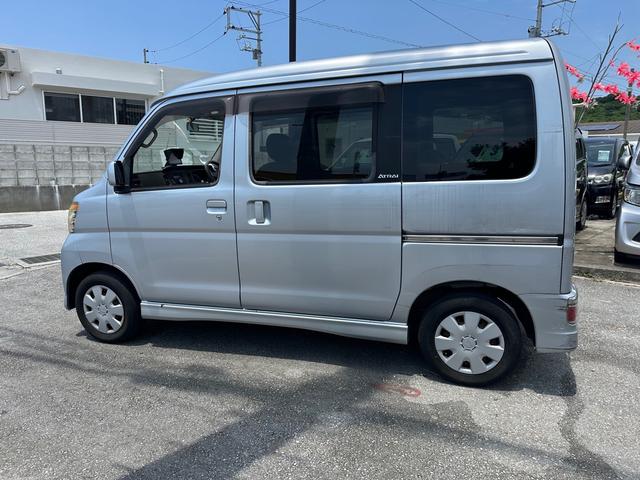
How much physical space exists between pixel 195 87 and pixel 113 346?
7.92 feet

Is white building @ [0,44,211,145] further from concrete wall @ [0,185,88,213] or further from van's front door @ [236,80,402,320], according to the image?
van's front door @ [236,80,402,320]

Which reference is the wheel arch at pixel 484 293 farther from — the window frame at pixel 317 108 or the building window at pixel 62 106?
the building window at pixel 62 106

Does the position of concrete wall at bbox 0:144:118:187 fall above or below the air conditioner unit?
→ below

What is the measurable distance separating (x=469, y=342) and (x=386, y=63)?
204cm

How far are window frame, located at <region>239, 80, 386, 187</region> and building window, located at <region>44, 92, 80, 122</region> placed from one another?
16.8m

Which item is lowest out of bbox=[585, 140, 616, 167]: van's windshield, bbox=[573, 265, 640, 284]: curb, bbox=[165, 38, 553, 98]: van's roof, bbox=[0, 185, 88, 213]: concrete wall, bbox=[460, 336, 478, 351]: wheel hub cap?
bbox=[573, 265, 640, 284]: curb

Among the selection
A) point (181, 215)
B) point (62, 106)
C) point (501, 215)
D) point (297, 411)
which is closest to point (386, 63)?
point (501, 215)

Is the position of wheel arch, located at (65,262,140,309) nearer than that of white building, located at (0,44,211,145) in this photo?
Yes

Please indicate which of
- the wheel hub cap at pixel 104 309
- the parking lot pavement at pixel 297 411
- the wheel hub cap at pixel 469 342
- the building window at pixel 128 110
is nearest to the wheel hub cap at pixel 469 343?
the wheel hub cap at pixel 469 342

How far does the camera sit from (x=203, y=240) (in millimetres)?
3844

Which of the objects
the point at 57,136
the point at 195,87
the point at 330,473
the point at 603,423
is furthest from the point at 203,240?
the point at 57,136

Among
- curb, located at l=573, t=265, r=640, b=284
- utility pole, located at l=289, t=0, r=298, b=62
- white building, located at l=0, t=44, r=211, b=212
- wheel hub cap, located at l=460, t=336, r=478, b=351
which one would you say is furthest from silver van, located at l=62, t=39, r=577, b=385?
white building, located at l=0, t=44, r=211, b=212

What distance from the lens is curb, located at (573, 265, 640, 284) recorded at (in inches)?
243

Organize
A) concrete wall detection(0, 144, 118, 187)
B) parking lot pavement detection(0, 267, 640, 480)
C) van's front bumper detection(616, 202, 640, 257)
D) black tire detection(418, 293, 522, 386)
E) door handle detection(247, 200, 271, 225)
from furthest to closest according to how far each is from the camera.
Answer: concrete wall detection(0, 144, 118, 187) → van's front bumper detection(616, 202, 640, 257) → door handle detection(247, 200, 271, 225) → black tire detection(418, 293, 522, 386) → parking lot pavement detection(0, 267, 640, 480)
